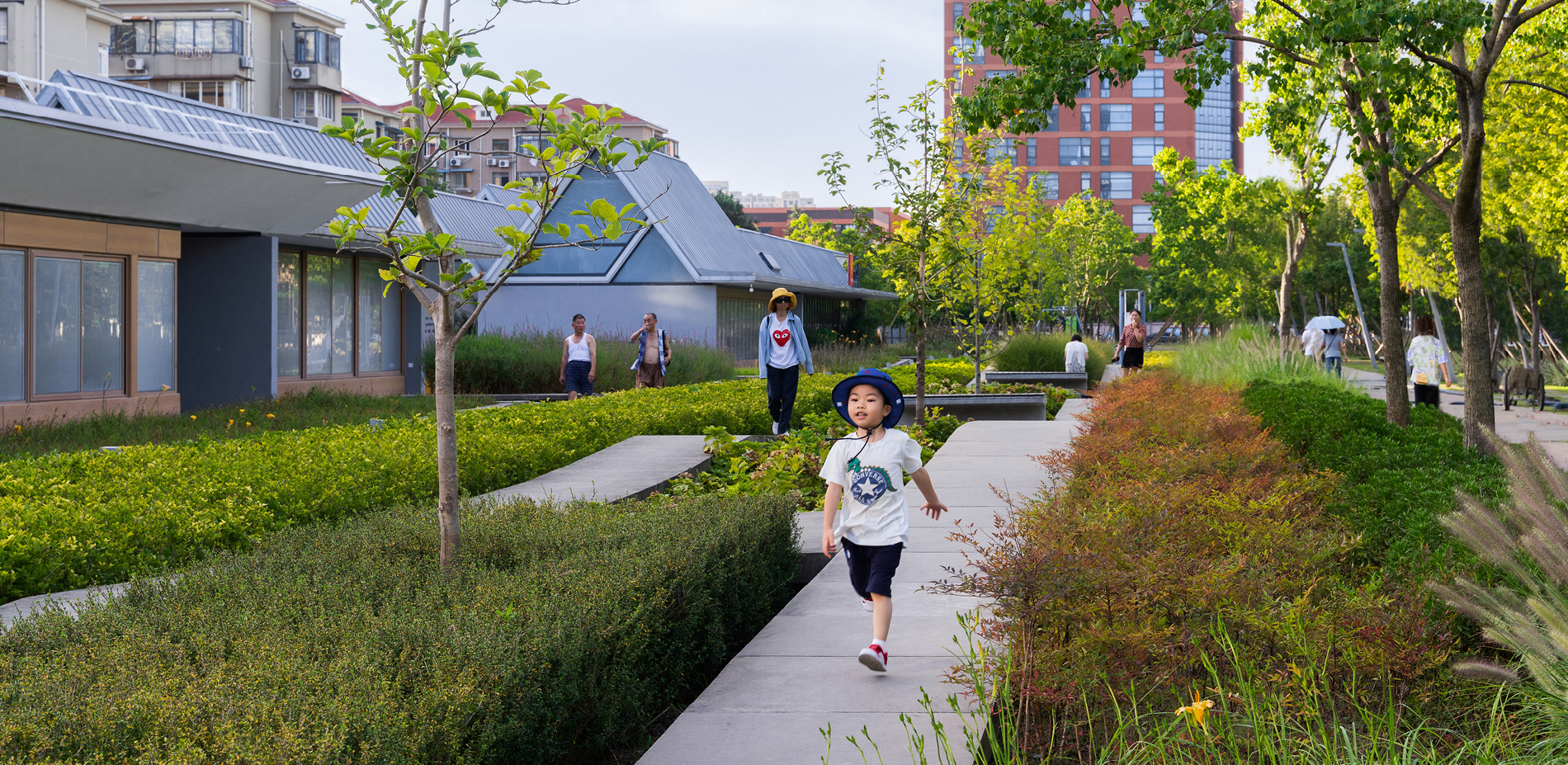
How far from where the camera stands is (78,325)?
16.1 m

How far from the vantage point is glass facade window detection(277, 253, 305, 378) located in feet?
70.3

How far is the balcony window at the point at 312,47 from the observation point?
301 ft

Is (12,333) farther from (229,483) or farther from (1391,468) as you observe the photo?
(1391,468)

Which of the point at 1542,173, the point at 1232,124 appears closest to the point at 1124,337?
the point at 1542,173

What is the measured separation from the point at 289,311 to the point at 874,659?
64.1 ft

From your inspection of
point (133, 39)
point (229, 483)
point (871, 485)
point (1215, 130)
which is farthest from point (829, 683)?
point (1215, 130)

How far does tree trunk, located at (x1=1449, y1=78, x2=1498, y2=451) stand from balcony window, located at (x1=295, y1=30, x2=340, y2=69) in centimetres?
9573

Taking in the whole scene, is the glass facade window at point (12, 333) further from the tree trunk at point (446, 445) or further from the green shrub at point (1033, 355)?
the green shrub at point (1033, 355)

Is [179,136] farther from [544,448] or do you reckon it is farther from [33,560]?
[33,560]

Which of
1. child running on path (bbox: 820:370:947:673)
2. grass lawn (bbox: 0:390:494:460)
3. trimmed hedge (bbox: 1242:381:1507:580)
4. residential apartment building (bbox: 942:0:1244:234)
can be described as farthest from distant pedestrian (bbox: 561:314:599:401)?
residential apartment building (bbox: 942:0:1244:234)

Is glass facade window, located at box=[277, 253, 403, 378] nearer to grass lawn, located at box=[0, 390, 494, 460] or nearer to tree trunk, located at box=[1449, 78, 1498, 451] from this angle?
grass lawn, located at box=[0, 390, 494, 460]

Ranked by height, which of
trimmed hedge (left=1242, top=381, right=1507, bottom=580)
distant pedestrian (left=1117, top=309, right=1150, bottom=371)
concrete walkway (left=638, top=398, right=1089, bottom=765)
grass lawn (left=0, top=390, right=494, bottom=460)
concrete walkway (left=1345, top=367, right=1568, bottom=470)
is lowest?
concrete walkway (left=638, top=398, right=1089, bottom=765)

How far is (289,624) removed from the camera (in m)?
4.29

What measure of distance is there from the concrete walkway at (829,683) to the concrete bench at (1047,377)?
55.5 ft
